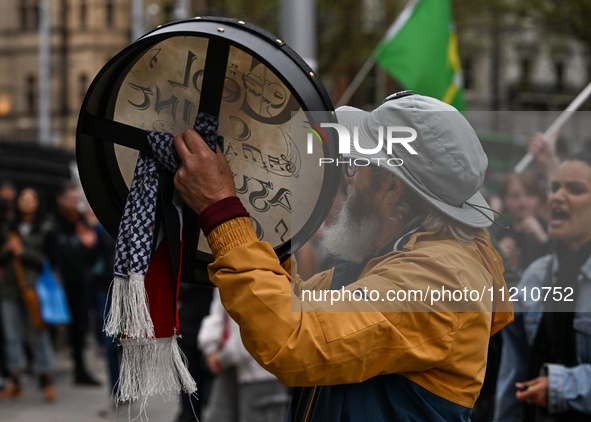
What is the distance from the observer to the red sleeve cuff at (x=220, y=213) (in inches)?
67.6

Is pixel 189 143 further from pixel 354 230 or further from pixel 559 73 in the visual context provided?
pixel 559 73

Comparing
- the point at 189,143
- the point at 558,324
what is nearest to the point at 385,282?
the point at 189,143

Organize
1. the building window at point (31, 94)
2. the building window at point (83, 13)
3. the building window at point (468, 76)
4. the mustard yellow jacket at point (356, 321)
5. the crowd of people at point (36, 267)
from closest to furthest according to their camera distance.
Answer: the mustard yellow jacket at point (356, 321)
the crowd of people at point (36, 267)
the building window at point (31, 94)
the building window at point (83, 13)
the building window at point (468, 76)

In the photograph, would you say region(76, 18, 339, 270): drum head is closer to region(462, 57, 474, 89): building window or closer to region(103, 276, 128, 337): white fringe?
region(103, 276, 128, 337): white fringe

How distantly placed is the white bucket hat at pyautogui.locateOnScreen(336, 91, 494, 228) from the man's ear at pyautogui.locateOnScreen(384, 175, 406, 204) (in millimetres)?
50

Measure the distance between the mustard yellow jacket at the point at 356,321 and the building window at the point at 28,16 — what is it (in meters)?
Result: 31.2

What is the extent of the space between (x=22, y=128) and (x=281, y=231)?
34991 mm

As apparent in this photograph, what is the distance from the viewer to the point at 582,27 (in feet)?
70.0

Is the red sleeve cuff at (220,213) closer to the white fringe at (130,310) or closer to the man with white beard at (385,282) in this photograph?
the man with white beard at (385,282)

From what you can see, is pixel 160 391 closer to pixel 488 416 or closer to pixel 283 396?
pixel 488 416

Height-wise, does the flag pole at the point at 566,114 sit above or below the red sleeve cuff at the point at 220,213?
above

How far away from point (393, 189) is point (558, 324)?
1.50 metres

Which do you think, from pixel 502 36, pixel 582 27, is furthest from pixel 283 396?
pixel 502 36

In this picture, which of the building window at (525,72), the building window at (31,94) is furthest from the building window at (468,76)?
the building window at (31,94)
